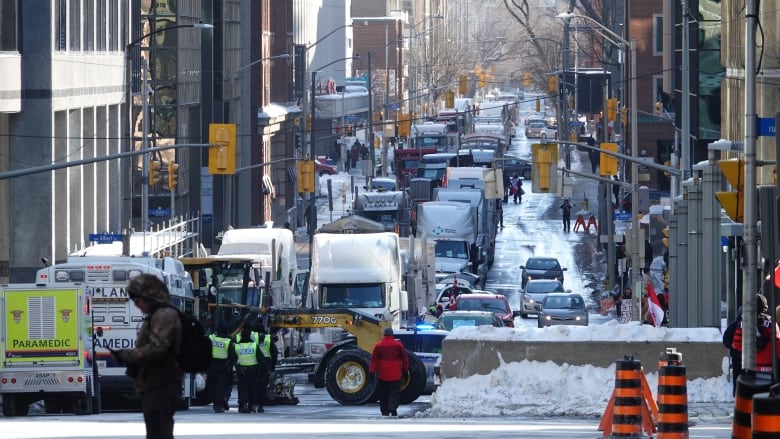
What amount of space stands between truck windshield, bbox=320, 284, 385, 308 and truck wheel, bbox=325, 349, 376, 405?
988 cm

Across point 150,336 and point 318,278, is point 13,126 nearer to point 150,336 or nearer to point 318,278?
point 318,278

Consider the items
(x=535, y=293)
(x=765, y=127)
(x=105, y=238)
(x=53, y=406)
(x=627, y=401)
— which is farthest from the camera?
(x=535, y=293)

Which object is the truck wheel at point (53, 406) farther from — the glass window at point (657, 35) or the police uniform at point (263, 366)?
the glass window at point (657, 35)

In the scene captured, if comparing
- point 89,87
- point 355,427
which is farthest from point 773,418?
point 89,87

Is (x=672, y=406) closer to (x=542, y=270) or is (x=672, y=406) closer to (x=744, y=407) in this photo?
(x=744, y=407)

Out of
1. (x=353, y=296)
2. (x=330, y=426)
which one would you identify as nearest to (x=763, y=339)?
(x=330, y=426)

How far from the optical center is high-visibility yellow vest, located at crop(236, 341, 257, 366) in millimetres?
24750

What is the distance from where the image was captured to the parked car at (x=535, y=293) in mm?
49281

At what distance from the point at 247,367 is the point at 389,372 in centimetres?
250

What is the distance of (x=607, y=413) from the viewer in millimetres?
17234

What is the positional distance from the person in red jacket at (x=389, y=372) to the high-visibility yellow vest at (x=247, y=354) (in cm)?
208

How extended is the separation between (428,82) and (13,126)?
10209cm

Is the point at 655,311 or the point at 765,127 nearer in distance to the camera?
the point at 765,127

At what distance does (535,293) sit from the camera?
5012 cm
